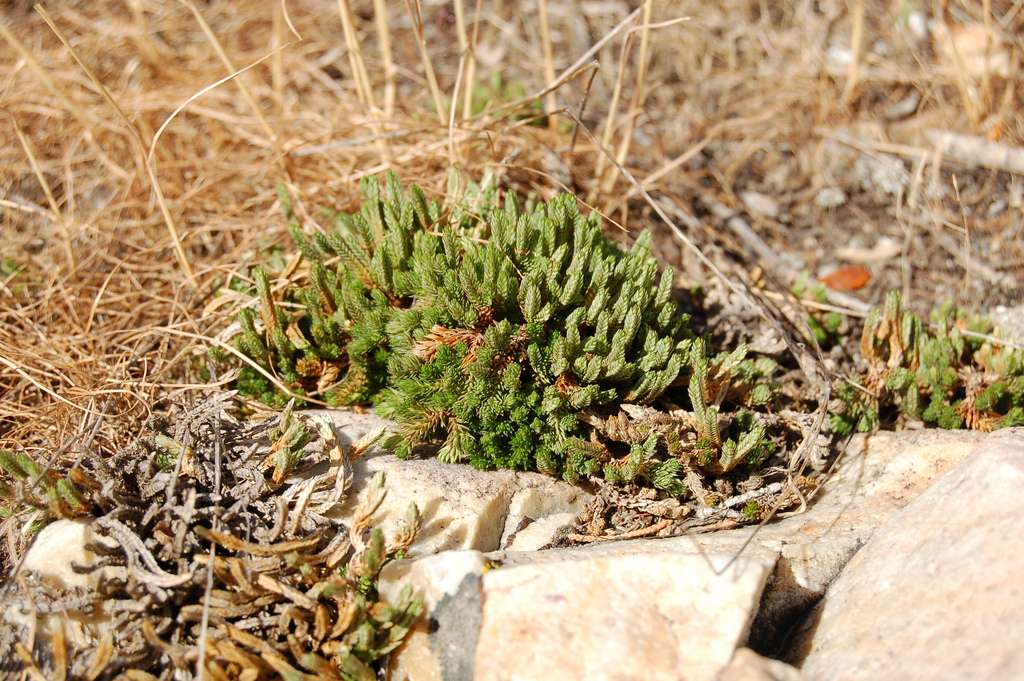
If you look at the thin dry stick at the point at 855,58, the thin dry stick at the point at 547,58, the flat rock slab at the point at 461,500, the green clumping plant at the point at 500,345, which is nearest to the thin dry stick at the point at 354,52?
the thin dry stick at the point at 547,58

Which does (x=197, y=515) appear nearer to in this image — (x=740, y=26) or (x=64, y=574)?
(x=64, y=574)

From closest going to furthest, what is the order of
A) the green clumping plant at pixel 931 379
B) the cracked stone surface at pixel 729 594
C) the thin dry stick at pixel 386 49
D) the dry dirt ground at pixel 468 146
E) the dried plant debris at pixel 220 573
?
the cracked stone surface at pixel 729 594, the dried plant debris at pixel 220 573, the green clumping plant at pixel 931 379, the dry dirt ground at pixel 468 146, the thin dry stick at pixel 386 49

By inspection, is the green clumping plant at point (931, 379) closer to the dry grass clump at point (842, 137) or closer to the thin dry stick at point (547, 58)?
the dry grass clump at point (842, 137)

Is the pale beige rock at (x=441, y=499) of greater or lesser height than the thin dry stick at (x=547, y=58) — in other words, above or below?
below

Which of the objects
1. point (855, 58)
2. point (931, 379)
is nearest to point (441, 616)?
point (931, 379)

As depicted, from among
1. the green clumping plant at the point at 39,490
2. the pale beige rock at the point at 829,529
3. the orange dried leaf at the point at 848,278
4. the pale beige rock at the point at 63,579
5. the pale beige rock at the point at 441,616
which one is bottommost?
the pale beige rock at the point at 829,529

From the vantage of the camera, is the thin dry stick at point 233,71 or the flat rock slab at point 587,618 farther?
the thin dry stick at point 233,71

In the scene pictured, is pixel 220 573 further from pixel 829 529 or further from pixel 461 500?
pixel 829 529
